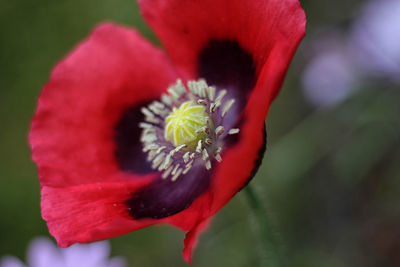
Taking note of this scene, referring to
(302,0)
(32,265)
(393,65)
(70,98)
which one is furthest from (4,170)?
(393,65)

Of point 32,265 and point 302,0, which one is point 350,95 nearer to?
point 302,0

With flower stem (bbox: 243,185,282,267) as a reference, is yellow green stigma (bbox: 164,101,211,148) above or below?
above

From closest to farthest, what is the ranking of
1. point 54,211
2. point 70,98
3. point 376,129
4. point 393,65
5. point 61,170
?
point 54,211 → point 61,170 → point 70,98 → point 376,129 → point 393,65

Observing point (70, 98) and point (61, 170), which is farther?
point (70, 98)

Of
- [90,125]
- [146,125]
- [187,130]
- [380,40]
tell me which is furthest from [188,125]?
[380,40]

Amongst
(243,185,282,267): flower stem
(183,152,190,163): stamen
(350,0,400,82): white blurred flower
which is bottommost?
(350,0,400,82): white blurred flower

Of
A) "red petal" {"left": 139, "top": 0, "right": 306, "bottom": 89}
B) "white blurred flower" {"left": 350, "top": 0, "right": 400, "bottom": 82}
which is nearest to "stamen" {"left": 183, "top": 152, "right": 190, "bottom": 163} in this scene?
"red petal" {"left": 139, "top": 0, "right": 306, "bottom": 89}

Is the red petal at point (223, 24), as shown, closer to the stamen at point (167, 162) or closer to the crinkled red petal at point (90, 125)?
the crinkled red petal at point (90, 125)

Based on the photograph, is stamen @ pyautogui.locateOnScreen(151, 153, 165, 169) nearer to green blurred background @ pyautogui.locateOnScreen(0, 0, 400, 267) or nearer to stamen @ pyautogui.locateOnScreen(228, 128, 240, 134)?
stamen @ pyautogui.locateOnScreen(228, 128, 240, 134)

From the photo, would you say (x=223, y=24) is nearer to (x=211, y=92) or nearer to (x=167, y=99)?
(x=211, y=92)
